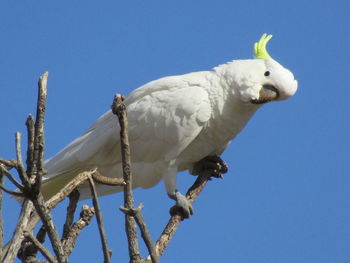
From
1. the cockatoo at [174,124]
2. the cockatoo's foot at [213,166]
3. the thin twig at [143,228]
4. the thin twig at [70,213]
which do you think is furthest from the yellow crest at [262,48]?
the thin twig at [143,228]

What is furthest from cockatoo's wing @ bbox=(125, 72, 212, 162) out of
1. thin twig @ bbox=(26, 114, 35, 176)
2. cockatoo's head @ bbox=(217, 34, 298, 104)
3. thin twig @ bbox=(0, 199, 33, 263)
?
thin twig @ bbox=(0, 199, 33, 263)

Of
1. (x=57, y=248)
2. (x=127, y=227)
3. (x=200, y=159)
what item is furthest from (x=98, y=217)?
(x=200, y=159)

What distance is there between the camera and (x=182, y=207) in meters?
4.39

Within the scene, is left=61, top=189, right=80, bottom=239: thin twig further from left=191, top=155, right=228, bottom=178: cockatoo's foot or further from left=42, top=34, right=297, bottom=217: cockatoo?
left=191, top=155, right=228, bottom=178: cockatoo's foot

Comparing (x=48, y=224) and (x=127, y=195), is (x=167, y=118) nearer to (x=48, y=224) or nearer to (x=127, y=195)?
(x=127, y=195)

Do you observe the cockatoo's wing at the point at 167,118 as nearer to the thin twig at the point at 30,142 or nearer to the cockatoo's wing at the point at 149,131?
the cockatoo's wing at the point at 149,131

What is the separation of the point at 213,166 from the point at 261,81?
2.27 ft

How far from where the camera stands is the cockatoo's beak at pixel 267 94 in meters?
4.86

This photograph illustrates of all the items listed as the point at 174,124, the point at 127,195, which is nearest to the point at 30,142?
the point at 127,195

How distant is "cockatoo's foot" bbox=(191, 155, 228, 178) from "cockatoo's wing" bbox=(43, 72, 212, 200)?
311 mm

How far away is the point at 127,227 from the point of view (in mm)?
2939

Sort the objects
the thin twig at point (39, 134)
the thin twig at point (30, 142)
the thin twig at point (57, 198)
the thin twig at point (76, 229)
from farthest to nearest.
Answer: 1. the thin twig at point (76, 229)
2. the thin twig at point (57, 198)
3. the thin twig at point (30, 142)
4. the thin twig at point (39, 134)

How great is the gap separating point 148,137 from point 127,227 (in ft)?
6.17

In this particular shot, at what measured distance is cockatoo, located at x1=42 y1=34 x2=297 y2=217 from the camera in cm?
475
